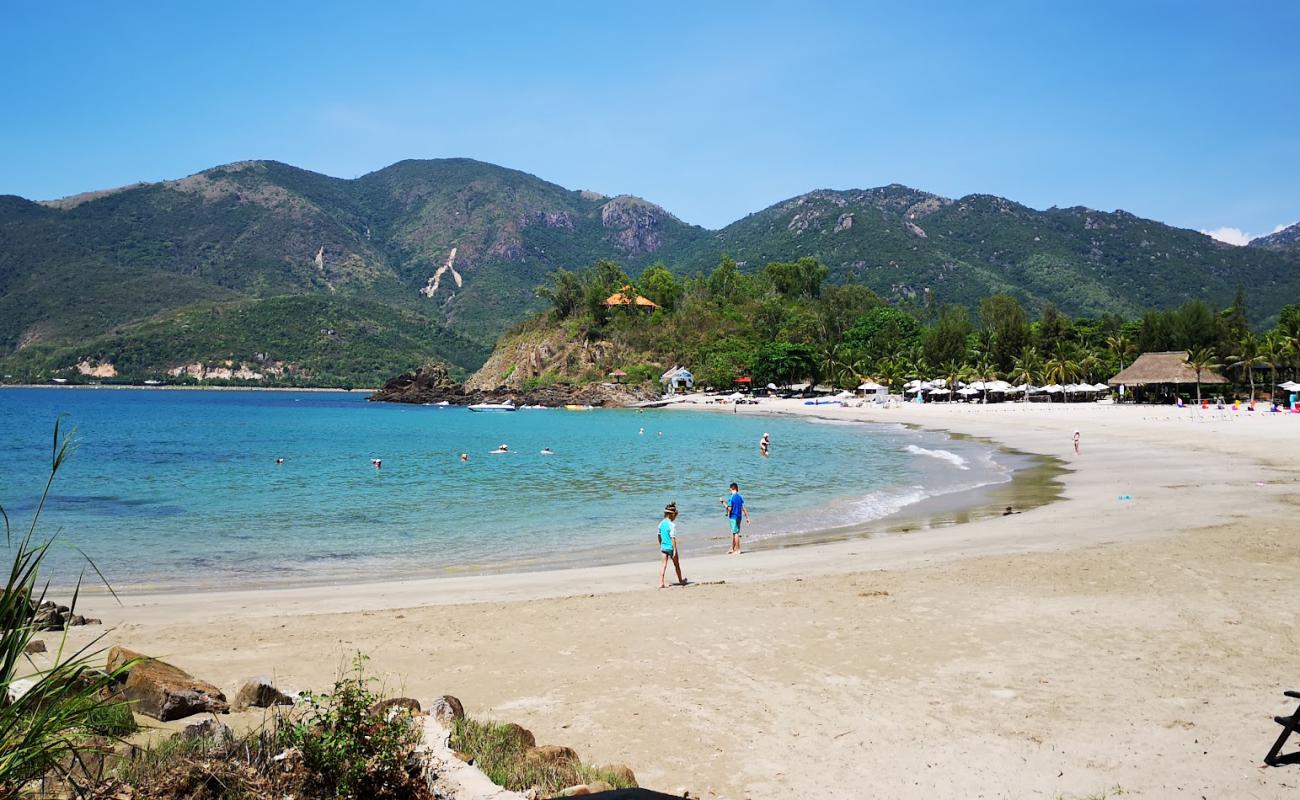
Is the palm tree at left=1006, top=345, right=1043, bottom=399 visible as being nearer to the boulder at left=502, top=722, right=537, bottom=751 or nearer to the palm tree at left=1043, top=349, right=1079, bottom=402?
the palm tree at left=1043, top=349, right=1079, bottom=402

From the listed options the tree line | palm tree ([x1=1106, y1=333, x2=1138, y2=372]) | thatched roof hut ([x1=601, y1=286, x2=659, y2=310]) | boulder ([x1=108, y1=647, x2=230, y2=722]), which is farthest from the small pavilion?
boulder ([x1=108, y1=647, x2=230, y2=722])

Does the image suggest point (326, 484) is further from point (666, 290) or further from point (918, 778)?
point (666, 290)

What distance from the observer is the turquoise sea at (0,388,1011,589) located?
19250 millimetres

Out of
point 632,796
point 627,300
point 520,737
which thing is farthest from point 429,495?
point 627,300

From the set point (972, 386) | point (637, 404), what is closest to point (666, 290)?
point (637, 404)

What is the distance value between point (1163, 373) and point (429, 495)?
2998 inches

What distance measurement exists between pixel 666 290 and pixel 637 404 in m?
39.1

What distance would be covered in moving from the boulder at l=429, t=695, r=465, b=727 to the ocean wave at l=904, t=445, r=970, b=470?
106ft

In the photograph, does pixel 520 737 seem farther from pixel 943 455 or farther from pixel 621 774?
pixel 943 455

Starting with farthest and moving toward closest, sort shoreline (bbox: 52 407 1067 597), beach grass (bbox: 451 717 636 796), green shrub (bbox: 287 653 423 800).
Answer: shoreline (bbox: 52 407 1067 597) < beach grass (bbox: 451 717 636 796) < green shrub (bbox: 287 653 423 800)

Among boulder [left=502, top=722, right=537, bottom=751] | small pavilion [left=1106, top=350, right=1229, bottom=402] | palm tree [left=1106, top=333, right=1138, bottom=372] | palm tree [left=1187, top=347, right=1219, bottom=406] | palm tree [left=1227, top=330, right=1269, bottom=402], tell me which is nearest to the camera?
boulder [left=502, top=722, right=537, bottom=751]

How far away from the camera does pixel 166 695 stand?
7.18m

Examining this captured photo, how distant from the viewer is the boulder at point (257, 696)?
752 centimetres

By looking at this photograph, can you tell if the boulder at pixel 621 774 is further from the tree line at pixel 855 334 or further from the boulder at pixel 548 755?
the tree line at pixel 855 334
